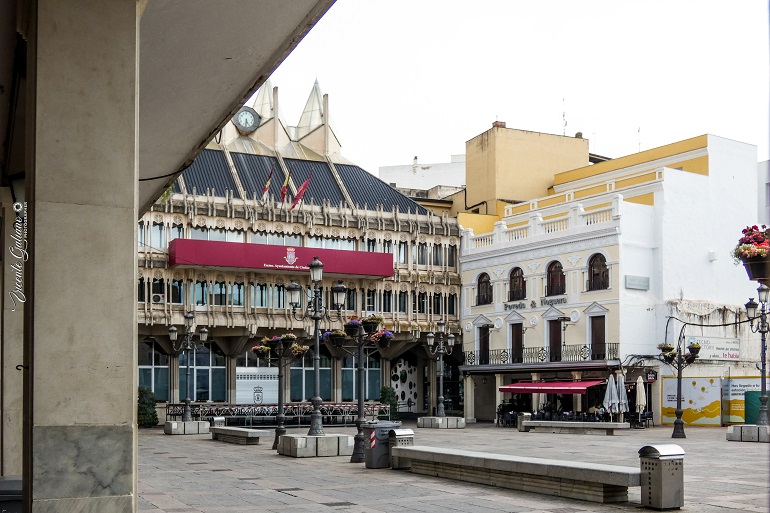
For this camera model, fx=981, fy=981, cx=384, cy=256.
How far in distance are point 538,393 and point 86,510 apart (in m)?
43.4

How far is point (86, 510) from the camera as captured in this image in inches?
245

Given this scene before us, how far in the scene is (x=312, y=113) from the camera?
6525 cm

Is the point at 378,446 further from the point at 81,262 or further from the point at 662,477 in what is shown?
the point at 81,262

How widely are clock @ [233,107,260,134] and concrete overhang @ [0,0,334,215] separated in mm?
46510

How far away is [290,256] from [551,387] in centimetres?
1499

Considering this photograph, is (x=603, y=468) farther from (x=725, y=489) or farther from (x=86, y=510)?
(x=86, y=510)

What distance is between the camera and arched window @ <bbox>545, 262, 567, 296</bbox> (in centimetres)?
4956

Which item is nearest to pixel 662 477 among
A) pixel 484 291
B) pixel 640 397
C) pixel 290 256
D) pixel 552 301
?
pixel 640 397

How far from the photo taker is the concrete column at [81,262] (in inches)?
245

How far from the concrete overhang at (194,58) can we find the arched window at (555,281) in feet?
126

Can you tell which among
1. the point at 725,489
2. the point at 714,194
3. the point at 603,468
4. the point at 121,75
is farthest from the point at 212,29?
the point at 714,194

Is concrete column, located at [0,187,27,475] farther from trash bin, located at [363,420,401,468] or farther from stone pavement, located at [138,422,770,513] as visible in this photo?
trash bin, located at [363,420,401,468]

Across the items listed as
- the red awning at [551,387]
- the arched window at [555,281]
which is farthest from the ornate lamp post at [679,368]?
the arched window at [555,281]

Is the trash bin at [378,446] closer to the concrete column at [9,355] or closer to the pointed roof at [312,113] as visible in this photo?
the concrete column at [9,355]
